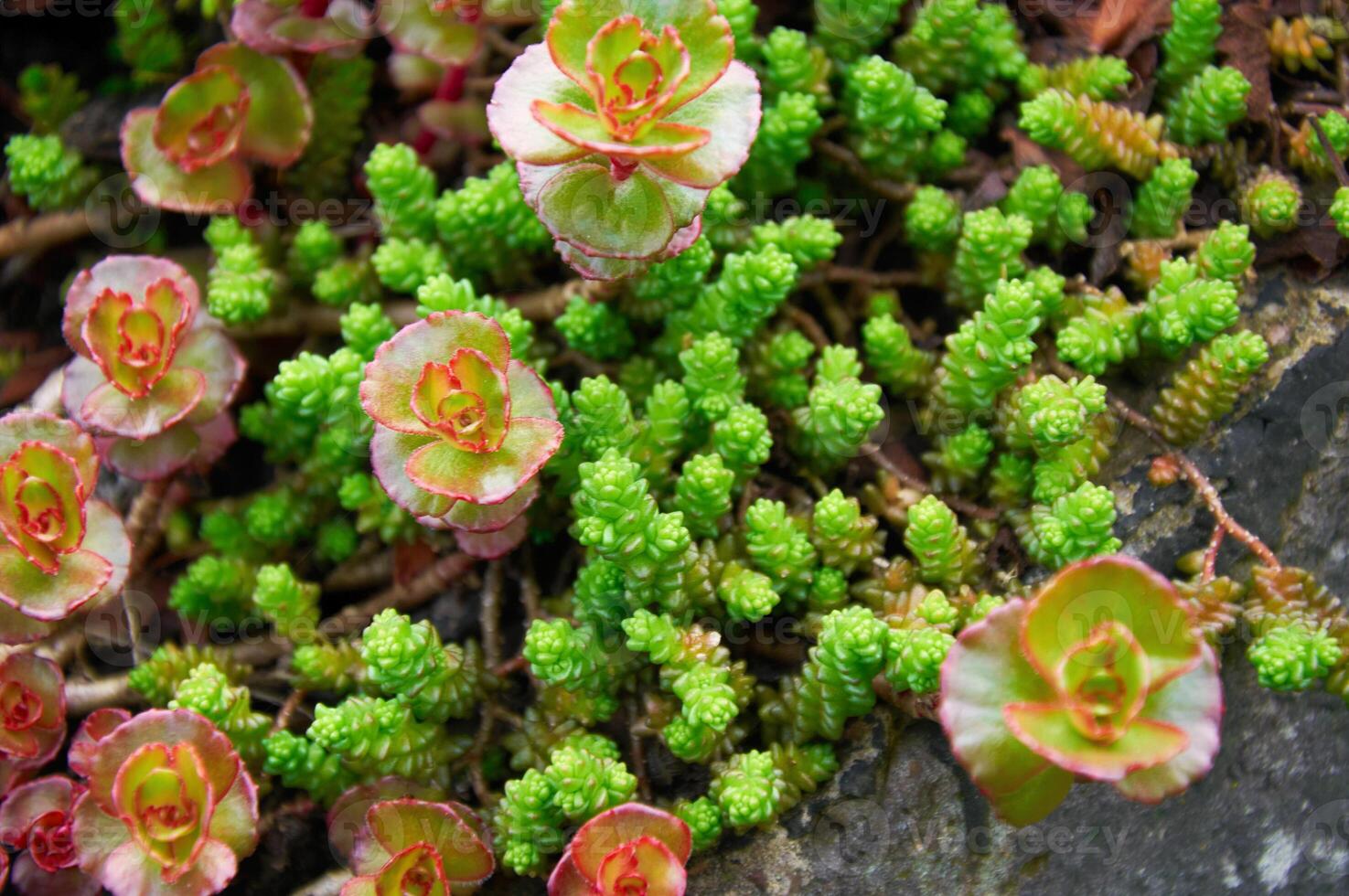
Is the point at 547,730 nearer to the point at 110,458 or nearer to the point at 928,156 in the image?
the point at 110,458

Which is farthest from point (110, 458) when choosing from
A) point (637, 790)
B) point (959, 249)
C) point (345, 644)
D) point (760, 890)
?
point (959, 249)

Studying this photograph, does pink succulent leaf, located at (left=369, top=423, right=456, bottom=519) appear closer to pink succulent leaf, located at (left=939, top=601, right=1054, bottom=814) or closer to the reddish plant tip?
pink succulent leaf, located at (left=939, top=601, right=1054, bottom=814)

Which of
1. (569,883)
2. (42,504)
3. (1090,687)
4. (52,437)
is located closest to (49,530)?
(42,504)

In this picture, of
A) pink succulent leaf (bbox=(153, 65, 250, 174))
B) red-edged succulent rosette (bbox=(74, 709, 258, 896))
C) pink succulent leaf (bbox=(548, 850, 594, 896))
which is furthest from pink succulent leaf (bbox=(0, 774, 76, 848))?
pink succulent leaf (bbox=(153, 65, 250, 174))

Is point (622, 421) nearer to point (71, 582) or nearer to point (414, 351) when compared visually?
point (414, 351)

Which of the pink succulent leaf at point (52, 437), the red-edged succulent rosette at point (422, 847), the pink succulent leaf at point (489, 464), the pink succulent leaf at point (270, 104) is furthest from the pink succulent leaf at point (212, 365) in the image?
the red-edged succulent rosette at point (422, 847)

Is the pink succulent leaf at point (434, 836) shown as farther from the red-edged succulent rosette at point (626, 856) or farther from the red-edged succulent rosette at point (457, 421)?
the red-edged succulent rosette at point (457, 421)

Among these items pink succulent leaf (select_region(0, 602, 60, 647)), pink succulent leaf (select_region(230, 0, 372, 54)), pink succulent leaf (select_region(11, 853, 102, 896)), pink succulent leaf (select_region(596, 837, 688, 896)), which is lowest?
pink succulent leaf (select_region(11, 853, 102, 896))
